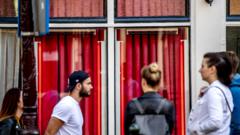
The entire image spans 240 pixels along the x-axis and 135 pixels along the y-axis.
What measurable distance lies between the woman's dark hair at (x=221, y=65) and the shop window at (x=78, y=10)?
11.0 feet

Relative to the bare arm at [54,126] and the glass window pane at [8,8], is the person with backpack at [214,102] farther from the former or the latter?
the glass window pane at [8,8]

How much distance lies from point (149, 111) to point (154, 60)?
13.0 feet

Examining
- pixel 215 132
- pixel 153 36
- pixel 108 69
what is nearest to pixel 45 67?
pixel 108 69

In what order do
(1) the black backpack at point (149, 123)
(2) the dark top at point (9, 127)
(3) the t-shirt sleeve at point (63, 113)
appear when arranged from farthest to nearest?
(3) the t-shirt sleeve at point (63, 113) < (2) the dark top at point (9, 127) < (1) the black backpack at point (149, 123)

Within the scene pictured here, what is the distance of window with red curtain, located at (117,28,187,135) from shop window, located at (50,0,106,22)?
422 millimetres

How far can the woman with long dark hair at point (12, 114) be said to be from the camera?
715 cm

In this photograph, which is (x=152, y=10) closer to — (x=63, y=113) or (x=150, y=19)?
(x=150, y=19)

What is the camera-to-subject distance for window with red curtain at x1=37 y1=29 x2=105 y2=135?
33.1 ft

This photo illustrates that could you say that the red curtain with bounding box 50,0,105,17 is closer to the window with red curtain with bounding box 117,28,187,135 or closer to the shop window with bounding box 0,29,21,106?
the window with red curtain with bounding box 117,28,187,135

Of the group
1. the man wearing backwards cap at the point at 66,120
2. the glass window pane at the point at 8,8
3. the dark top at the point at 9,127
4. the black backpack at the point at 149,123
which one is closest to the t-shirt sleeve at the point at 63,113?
the man wearing backwards cap at the point at 66,120

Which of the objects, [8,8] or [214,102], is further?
[8,8]

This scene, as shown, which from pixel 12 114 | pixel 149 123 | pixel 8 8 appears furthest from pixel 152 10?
pixel 149 123

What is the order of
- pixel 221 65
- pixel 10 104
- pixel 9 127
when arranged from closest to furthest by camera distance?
pixel 221 65, pixel 9 127, pixel 10 104

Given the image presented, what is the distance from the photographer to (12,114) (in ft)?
24.3
